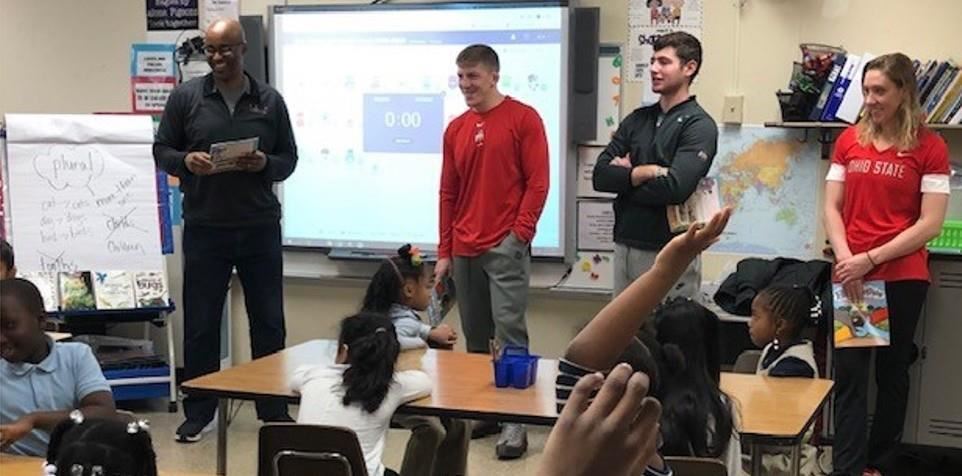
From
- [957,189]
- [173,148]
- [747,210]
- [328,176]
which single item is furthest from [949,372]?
[173,148]

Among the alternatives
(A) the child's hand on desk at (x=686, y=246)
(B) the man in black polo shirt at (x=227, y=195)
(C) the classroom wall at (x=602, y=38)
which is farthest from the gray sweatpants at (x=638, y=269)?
(A) the child's hand on desk at (x=686, y=246)

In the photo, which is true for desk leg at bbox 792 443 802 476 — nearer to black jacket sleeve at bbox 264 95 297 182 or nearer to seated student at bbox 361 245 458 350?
seated student at bbox 361 245 458 350

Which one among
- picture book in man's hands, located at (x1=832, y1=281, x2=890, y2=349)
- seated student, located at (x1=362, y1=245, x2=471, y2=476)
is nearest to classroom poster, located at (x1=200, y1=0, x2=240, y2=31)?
seated student, located at (x1=362, y1=245, x2=471, y2=476)

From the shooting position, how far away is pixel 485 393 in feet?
8.84

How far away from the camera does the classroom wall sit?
440 cm

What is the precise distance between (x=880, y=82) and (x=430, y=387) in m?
2.06

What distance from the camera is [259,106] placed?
162 inches

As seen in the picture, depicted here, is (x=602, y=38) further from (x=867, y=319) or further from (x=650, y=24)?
(x=867, y=319)

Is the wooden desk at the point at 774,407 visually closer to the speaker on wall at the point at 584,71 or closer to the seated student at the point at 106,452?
the seated student at the point at 106,452

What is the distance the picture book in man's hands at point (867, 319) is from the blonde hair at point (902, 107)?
20.8 inches

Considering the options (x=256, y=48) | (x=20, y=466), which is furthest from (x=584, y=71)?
(x=20, y=466)

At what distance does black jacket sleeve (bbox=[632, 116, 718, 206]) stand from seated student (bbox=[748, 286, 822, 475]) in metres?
0.47

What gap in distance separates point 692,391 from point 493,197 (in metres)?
2.04

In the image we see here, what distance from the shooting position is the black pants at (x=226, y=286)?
13.5 ft
